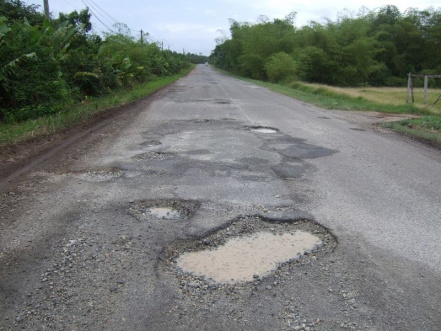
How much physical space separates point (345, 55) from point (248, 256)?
4124 centimetres

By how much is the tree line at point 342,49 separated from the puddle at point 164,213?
32.0m

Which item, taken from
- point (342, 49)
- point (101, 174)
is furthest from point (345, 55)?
point (101, 174)

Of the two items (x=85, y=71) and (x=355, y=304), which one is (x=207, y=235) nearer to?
(x=355, y=304)

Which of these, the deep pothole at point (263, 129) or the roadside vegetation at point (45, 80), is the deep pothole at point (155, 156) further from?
the deep pothole at point (263, 129)

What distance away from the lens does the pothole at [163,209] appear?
3.96m

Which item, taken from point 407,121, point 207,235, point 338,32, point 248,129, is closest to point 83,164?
point 207,235

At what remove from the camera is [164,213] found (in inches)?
160

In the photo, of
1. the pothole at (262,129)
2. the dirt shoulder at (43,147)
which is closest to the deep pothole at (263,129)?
the pothole at (262,129)

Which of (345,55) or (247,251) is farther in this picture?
(345,55)

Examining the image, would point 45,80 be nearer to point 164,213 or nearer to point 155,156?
point 155,156

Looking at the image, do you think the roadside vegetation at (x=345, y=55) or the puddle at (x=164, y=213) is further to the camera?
the roadside vegetation at (x=345, y=55)

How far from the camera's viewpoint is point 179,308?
2508mm

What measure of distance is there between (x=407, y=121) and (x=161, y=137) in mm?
7482

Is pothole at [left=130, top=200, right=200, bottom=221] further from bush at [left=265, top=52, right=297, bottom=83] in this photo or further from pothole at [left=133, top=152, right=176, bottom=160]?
bush at [left=265, top=52, right=297, bottom=83]
